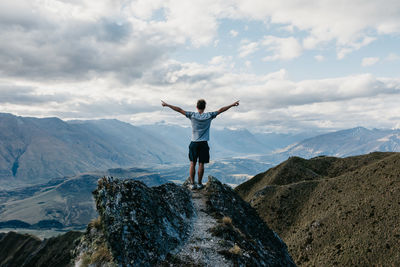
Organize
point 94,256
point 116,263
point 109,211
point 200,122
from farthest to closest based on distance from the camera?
point 200,122
point 109,211
point 94,256
point 116,263

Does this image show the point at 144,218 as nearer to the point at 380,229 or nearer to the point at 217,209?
the point at 217,209

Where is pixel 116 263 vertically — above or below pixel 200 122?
below

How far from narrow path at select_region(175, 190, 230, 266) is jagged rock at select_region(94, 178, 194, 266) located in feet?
1.67

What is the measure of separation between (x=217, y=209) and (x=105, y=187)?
27.2 feet

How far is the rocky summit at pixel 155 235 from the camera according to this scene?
10.8 metres

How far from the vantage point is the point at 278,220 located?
208 ft

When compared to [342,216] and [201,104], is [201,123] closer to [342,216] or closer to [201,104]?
[201,104]

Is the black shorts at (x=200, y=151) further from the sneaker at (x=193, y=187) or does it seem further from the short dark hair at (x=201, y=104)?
the sneaker at (x=193, y=187)

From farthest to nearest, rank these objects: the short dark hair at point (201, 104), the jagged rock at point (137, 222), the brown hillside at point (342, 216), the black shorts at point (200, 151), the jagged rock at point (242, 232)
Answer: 1. the brown hillside at point (342, 216)
2. the black shorts at point (200, 151)
3. the short dark hair at point (201, 104)
4. the jagged rock at point (242, 232)
5. the jagged rock at point (137, 222)

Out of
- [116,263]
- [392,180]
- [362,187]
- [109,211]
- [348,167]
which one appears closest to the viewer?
[116,263]

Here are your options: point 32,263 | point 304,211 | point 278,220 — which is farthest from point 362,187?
point 32,263

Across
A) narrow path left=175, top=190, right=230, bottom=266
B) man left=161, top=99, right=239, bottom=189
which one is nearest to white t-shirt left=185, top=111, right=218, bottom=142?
man left=161, top=99, right=239, bottom=189

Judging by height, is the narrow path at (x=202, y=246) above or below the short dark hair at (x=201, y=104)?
below


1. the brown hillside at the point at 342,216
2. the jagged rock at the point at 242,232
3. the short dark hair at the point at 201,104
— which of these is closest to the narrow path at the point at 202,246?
the jagged rock at the point at 242,232
